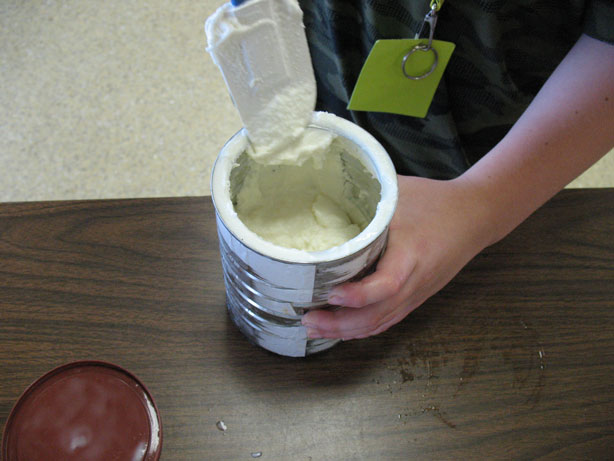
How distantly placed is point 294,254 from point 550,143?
0.30 meters

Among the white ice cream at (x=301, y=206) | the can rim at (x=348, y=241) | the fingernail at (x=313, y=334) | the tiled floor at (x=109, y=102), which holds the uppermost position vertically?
the can rim at (x=348, y=241)

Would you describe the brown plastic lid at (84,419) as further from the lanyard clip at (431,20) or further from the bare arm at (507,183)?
the lanyard clip at (431,20)

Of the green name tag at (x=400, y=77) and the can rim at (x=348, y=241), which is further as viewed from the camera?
the green name tag at (x=400, y=77)

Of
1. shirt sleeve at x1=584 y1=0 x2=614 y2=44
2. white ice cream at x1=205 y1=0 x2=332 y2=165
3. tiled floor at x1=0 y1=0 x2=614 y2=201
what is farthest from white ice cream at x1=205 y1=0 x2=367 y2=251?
tiled floor at x1=0 y1=0 x2=614 y2=201

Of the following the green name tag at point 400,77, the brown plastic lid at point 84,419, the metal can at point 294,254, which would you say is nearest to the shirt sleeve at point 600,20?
the green name tag at point 400,77

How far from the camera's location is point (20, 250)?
507 millimetres

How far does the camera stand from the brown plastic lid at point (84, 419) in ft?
1.18

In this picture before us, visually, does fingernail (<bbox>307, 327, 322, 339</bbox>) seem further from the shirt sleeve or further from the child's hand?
the shirt sleeve

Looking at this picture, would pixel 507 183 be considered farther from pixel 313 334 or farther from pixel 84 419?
pixel 84 419

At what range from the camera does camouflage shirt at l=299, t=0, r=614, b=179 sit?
1.63ft

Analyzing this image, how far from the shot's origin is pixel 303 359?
48 cm

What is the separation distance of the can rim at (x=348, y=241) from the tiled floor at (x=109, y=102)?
31.9 inches

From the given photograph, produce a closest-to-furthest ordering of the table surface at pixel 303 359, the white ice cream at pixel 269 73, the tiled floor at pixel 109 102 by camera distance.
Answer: the white ice cream at pixel 269 73, the table surface at pixel 303 359, the tiled floor at pixel 109 102

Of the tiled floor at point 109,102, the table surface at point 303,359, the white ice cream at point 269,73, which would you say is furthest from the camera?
the tiled floor at point 109,102
